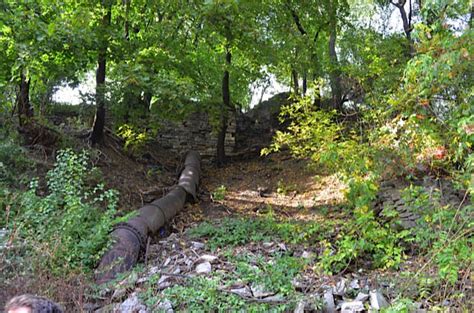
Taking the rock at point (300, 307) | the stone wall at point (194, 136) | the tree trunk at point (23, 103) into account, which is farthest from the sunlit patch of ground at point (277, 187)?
the tree trunk at point (23, 103)

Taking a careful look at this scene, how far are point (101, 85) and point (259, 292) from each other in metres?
5.45

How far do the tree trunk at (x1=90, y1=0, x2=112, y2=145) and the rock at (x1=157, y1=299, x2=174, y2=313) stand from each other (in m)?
5.01

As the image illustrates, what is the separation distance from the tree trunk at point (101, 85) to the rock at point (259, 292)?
17.0 feet

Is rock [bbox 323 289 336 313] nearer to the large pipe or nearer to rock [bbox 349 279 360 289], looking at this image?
rock [bbox 349 279 360 289]

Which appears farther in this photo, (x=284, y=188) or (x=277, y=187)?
(x=277, y=187)

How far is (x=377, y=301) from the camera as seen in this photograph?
3.18 metres

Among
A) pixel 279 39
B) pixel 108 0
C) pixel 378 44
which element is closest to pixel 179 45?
pixel 108 0

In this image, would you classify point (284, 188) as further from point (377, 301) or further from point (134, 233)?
point (377, 301)

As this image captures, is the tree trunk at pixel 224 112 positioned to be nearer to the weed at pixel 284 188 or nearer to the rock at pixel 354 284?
the weed at pixel 284 188

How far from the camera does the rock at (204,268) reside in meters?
4.00

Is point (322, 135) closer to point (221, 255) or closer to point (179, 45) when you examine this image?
point (221, 255)

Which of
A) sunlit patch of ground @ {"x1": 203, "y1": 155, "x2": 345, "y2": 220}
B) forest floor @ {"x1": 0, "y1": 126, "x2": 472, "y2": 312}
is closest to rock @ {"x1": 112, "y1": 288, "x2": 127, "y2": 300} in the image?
forest floor @ {"x1": 0, "y1": 126, "x2": 472, "y2": 312}

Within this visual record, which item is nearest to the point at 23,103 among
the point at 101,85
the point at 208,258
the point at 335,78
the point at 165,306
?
the point at 101,85

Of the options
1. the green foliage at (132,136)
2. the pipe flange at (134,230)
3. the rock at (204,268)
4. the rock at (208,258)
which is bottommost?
the rock at (204,268)
